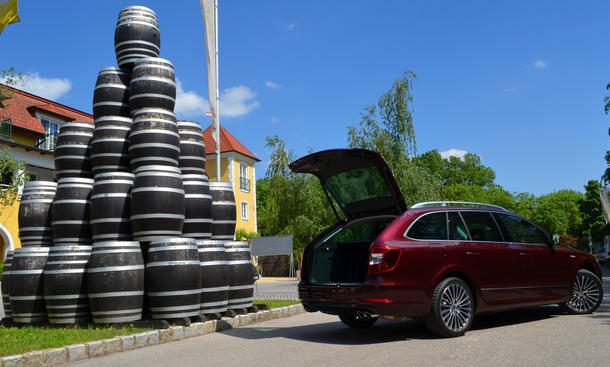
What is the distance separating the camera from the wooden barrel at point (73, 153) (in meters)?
8.48

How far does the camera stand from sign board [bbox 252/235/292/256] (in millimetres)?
14198

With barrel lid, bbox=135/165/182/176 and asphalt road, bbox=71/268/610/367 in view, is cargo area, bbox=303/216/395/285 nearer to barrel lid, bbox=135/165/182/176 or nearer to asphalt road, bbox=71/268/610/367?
asphalt road, bbox=71/268/610/367

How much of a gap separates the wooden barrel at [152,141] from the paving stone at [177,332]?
2672 mm

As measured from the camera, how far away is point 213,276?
7.77 m

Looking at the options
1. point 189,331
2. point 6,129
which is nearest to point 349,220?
point 189,331

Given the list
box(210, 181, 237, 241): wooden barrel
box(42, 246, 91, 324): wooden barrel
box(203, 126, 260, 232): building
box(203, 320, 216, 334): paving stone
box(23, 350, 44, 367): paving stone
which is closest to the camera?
box(23, 350, 44, 367): paving stone

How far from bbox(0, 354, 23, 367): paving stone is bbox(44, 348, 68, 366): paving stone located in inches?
9.9

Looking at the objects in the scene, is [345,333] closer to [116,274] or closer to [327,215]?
[116,274]

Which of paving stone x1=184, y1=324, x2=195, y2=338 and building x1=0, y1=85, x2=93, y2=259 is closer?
paving stone x1=184, y1=324, x2=195, y2=338

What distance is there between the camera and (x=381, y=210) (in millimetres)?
6598

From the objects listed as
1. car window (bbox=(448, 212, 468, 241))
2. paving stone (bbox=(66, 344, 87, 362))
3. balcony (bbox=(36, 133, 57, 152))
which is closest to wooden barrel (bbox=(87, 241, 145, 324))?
paving stone (bbox=(66, 344, 87, 362))

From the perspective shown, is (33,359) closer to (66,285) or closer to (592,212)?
→ (66,285)

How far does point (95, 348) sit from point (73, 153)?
395 cm

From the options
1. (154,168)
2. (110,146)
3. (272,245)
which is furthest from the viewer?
(272,245)
